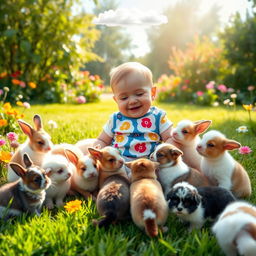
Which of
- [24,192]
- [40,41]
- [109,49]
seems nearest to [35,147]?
[24,192]

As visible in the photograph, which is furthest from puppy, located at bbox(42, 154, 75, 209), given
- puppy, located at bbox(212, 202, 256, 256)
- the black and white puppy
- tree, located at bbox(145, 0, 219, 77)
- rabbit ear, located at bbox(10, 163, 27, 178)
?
tree, located at bbox(145, 0, 219, 77)

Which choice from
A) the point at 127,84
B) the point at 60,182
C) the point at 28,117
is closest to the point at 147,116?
the point at 127,84

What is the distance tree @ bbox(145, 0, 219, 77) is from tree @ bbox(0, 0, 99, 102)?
76.8 ft

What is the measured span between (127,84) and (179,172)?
3.80 feet

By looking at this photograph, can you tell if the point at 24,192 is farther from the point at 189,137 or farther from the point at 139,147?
the point at 189,137

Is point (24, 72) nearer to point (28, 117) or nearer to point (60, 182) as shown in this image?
point (28, 117)

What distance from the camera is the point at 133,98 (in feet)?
11.9

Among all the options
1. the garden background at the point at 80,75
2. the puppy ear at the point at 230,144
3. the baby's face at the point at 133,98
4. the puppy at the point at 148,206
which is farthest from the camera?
the garden background at the point at 80,75

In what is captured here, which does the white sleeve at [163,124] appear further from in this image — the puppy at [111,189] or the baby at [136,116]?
the puppy at [111,189]

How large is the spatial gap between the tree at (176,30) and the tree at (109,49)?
6.82 metres

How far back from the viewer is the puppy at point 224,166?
305cm

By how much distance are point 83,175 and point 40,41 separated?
982 cm

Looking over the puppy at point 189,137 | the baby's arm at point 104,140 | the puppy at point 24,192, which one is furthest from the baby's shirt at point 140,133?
the puppy at point 24,192

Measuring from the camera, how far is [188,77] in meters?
13.4
